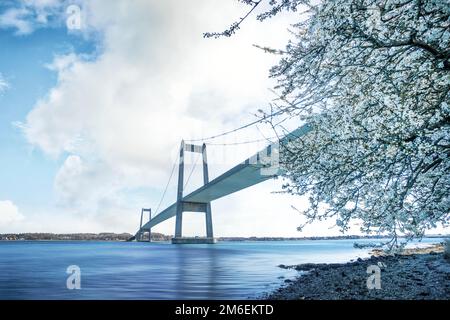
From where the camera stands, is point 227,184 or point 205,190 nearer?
point 227,184

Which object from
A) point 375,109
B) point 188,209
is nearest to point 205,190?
point 188,209

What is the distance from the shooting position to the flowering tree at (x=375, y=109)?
3.45m

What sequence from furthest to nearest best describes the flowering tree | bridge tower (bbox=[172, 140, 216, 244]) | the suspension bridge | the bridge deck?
bridge tower (bbox=[172, 140, 216, 244]) → the suspension bridge → the bridge deck → the flowering tree

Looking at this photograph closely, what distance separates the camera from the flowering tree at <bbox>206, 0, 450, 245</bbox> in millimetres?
3451

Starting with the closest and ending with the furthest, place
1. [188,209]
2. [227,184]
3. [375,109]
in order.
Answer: [375,109]
[227,184]
[188,209]

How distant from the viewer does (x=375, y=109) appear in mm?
3754

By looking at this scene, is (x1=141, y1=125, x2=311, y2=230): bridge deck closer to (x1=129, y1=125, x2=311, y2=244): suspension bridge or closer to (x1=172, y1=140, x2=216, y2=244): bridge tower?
(x1=129, y1=125, x2=311, y2=244): suspension bridge

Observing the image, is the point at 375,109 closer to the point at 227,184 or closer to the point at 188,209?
the point at 227,184

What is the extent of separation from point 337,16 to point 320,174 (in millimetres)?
1691

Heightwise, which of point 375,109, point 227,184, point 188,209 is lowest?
point 188,209

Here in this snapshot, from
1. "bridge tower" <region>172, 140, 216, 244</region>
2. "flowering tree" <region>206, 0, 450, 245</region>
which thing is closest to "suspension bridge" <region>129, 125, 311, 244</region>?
"bridge tower" <region>172, 140, 216, 244</region>

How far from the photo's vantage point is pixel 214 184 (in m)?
37.4

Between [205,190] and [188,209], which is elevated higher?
[205,190]
